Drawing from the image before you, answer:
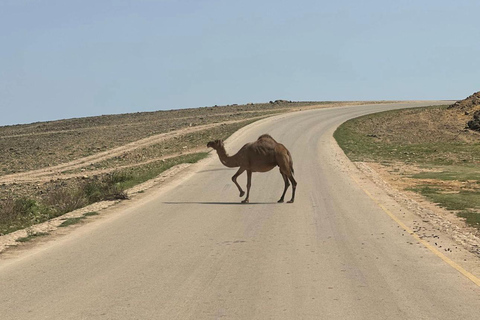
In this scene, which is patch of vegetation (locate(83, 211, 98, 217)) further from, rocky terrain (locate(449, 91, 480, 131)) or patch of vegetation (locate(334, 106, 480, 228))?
rocky terrain (locate(449, 91, 480, 131))

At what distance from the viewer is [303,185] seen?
81.6 feet

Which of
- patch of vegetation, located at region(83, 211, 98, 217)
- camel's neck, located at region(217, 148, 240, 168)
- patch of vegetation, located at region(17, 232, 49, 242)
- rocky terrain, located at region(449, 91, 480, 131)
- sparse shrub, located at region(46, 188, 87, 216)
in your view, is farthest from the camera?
rocky terrain, located at region(449, 91, 480, 131)

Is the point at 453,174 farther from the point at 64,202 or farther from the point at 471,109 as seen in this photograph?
the point at 471,109

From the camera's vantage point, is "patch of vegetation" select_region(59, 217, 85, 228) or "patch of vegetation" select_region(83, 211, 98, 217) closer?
"patch of vegetation" select_region(59, 217, 85, 228)

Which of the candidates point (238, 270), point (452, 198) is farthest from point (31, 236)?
point (452, 198)

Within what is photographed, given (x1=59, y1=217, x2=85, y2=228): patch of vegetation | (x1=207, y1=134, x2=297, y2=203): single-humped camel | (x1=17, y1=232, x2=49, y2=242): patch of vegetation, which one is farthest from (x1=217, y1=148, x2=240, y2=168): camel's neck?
(x1=17, y1=232, x2=49, y2=242): patch of vegetation

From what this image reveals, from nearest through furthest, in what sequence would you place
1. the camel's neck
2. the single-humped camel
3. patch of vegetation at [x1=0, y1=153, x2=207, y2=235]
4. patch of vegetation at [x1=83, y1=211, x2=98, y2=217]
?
patch of vegetation at [x1=83, y1=211, x2=98, y2=217] < patch of vegetation at [x1=0, y1=153, x2=207, y2=235] < the single-humped camel < the camel's neck

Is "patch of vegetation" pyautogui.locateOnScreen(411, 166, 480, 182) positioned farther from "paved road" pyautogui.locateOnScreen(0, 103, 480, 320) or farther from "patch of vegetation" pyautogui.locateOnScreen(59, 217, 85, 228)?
"patch of vegetation" pyautogui.locateOnScreen(59, 217, 85, 228)

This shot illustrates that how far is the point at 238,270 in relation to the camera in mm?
10422

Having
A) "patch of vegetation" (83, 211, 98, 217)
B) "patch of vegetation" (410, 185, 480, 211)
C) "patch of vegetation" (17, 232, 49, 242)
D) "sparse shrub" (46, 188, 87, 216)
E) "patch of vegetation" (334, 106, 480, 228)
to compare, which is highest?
"patch of vegetation" (17, 232, 49, 242)

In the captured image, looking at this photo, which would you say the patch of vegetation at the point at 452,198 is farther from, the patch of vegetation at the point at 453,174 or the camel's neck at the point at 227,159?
the camel's neck at the point at 227,159

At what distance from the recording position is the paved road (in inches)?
322

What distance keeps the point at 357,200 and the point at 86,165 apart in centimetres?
2959

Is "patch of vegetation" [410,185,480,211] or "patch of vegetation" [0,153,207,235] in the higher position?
"patch of vegetation" [0,153,207,235]
